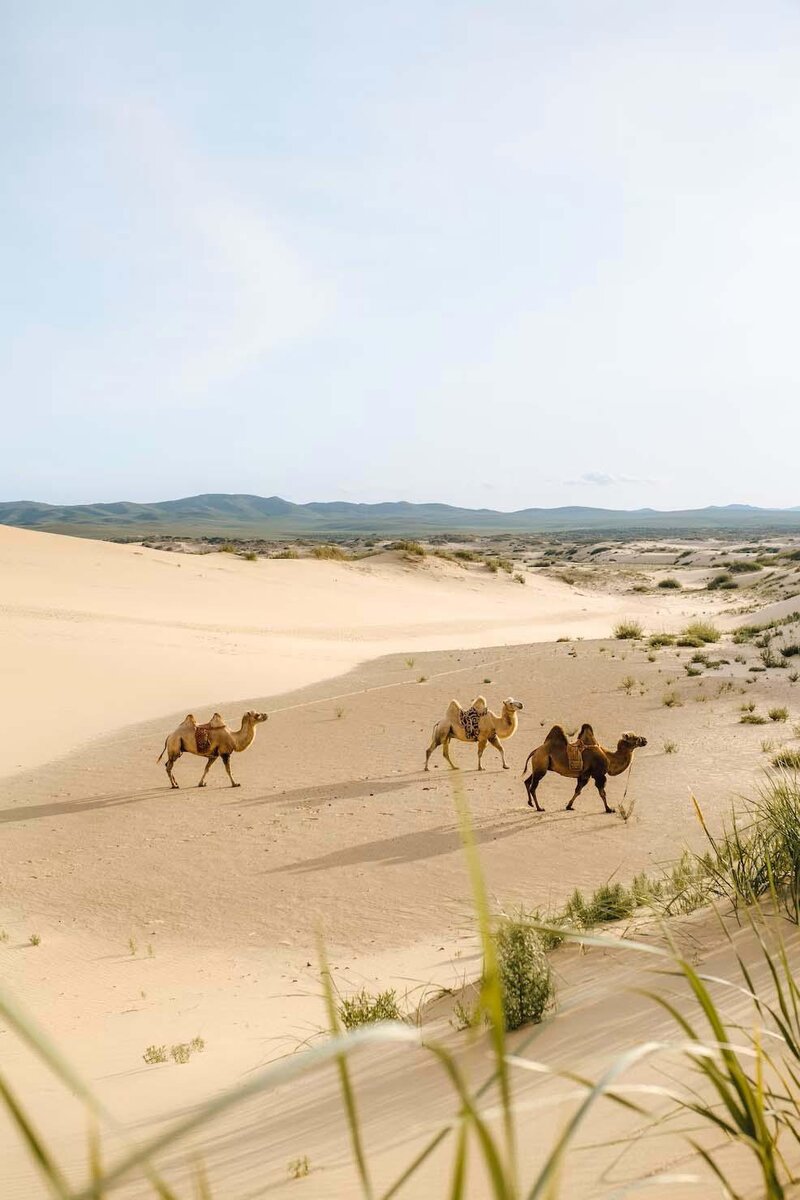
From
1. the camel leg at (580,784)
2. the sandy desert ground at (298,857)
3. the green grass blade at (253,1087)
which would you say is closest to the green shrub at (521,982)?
the sandy desert ground at (298,857)

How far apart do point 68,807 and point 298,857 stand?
382 cm

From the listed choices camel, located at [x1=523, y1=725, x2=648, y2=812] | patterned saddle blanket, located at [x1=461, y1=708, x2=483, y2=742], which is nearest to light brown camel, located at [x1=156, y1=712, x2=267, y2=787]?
patterned saddle blanket, located at [x1=461, y1=708, x2=483, y2=742]

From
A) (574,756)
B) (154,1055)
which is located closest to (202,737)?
(574,756)

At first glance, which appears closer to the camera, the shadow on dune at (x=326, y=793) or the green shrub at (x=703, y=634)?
the shadow on dune at (x=326, y=793)

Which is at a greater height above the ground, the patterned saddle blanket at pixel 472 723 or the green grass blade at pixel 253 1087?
the green grass blade at pixel 253 1087

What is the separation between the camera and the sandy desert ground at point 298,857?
4031 millimetres

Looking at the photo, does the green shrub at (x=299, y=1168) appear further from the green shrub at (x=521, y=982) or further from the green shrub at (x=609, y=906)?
the green shrub at (x=609, y=906)

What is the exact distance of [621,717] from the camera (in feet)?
52.7

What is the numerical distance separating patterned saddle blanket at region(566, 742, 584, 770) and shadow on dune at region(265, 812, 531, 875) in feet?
2.67

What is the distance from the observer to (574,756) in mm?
10305

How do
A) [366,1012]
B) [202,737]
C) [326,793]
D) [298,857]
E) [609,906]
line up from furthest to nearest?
[326,793] → [202,737] → [298,857] → [609,906] → [366,1012]

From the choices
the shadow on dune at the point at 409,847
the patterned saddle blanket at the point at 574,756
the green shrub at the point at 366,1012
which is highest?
the patterned saddle blanket at the point at 574,756

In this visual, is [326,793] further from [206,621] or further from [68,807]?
[206,621]

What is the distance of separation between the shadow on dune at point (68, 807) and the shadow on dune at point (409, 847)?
3551mm
